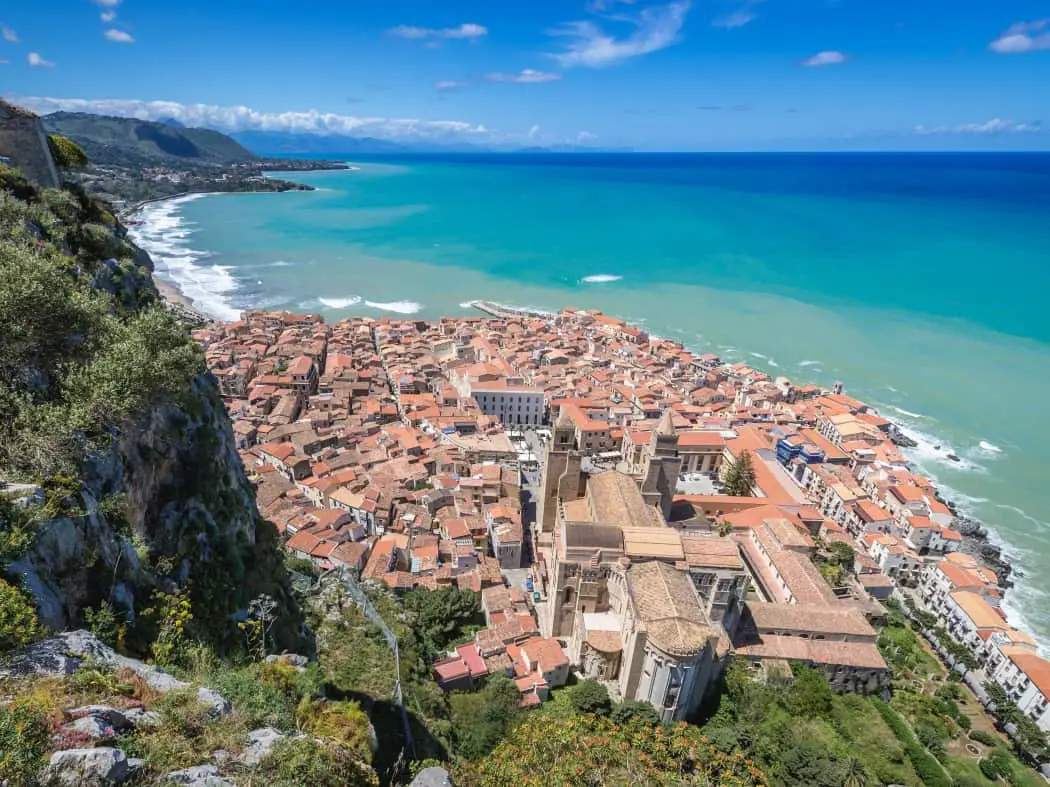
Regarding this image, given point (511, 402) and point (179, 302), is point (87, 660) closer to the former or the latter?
point (511, 402)

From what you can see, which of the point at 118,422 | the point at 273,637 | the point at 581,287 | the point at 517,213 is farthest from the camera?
the point at 517,213

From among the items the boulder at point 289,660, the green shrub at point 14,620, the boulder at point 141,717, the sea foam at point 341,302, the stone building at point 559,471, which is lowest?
the sea foam at point 341,302

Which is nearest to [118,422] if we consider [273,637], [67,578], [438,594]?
[67,578]

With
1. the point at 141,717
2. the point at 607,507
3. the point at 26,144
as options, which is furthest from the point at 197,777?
the point at 607,507

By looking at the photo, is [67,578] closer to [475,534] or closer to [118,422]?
[118,422]

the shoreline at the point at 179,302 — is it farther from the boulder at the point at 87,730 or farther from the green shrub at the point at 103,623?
the boulder at the point at 87,730

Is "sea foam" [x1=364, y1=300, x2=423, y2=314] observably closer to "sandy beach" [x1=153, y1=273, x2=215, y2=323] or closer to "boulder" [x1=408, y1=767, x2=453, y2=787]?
"sandy beach" [x1=153, y1=273, x2=215, y2=323]

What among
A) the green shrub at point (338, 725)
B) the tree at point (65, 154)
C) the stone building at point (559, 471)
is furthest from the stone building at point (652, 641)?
the tree at point (65, 154)
